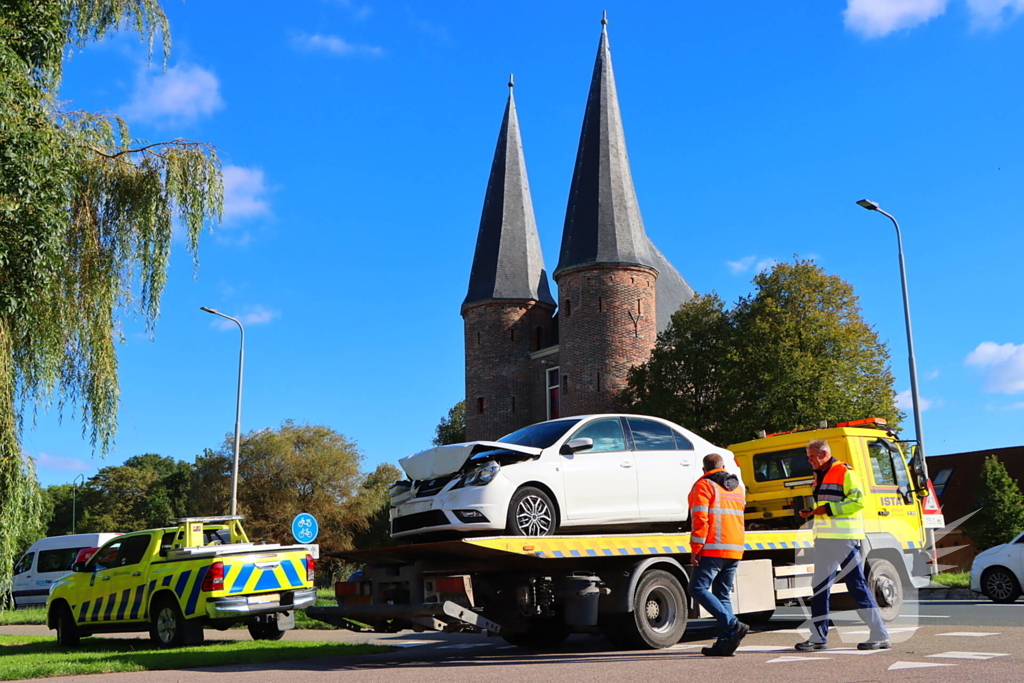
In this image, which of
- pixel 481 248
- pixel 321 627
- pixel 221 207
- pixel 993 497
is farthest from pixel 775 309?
pixel 221 207

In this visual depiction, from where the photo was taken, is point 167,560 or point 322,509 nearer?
point 167,560

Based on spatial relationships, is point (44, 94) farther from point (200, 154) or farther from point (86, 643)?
point (86, 643)

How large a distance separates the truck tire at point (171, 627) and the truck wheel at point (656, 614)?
636cm

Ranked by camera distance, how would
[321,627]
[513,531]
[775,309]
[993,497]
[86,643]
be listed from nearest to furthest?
[513,531], [86,643], [321,627], [775,309], [993,497]

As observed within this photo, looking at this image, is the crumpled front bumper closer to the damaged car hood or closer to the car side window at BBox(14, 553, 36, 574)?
the damaged car hood

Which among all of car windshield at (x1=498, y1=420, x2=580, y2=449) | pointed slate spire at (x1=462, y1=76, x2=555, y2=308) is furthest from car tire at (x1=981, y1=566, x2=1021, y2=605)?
pointed slate spire at (x1=462, y1=76, x2=555, y2=308)

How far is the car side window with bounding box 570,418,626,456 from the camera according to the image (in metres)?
10.2

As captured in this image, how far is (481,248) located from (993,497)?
91.4ft

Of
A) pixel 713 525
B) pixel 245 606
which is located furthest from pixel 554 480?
pixel 245 606

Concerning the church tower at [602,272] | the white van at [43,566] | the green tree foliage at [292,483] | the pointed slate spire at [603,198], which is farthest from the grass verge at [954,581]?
the green tree foliage at [292,483]

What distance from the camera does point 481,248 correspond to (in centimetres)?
5425

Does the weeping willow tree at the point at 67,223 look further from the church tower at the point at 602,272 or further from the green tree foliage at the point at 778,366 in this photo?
the church tower at the point at 602,272

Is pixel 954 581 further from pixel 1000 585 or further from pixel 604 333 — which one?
pixel 604 333

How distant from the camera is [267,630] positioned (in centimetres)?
1384
